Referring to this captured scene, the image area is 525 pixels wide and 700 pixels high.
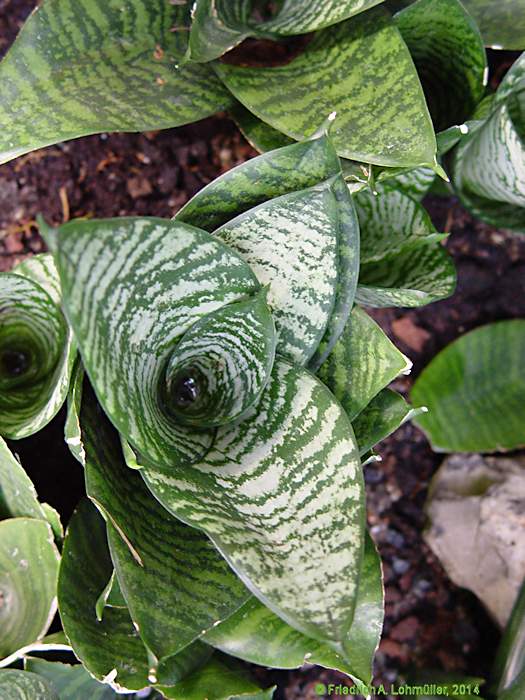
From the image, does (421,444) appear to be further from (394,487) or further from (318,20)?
(318,20)

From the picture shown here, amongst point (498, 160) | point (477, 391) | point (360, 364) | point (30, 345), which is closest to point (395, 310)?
point (477, 391)

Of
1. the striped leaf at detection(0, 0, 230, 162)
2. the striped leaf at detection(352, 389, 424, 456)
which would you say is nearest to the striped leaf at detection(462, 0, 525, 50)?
the striped leaf at detection(0, 0, 230, 162)

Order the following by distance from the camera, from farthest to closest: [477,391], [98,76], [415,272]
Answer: [477,391] < [415,272] < [98,76]

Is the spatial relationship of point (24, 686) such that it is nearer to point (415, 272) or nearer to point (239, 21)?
point (415, 272)

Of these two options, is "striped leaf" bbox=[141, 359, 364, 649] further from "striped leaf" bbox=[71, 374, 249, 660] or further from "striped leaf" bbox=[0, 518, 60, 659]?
"striped leaf" bbox=[0, 518, 60, 659]

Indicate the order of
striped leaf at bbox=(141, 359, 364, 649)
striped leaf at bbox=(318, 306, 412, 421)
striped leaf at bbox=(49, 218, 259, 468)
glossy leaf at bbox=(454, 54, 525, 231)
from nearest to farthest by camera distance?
striped leaf at bbox=(49, 218, 259, 468) → striped leaf at bbox=(141, 359, 364, 649) → striped leaf at bbox=(318, 306, 412, 421) → glossy leaf at bbox=(454, 54, 525, 231)

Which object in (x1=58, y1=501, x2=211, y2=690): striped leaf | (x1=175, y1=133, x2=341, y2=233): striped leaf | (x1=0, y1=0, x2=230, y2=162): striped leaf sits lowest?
(x1=58, y1=501, x2=211, y2=690): striped leaf
